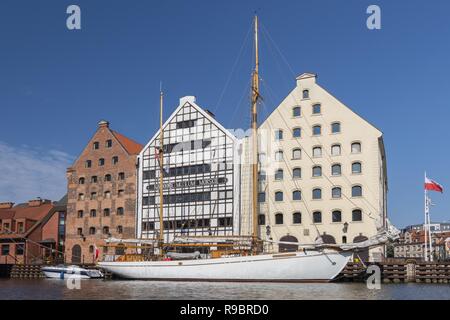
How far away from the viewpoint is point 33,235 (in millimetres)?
71562

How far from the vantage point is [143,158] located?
66188 mm

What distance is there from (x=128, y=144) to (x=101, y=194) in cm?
746

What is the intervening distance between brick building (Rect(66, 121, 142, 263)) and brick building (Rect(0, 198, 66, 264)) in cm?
339

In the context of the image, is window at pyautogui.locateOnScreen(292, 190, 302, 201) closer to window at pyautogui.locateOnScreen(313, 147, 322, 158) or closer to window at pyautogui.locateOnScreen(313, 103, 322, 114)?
window at pyautogui.locateOnScreen(313, 147, 322, 158)

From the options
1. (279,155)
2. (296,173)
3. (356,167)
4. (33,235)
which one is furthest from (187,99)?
(33,235)

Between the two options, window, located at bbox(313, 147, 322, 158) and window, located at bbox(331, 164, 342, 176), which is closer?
window, located at bbox(331, 164, 342, 176)

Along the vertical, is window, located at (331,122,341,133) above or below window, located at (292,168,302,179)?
above

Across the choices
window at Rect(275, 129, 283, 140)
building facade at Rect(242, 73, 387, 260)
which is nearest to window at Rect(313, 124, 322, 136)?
building facade at Rect(242, 73, 387, 260)

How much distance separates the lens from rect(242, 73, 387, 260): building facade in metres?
54.5

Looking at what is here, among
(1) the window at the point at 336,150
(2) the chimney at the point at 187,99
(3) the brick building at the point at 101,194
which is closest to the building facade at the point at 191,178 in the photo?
(2) the chimney at the point at 187,99

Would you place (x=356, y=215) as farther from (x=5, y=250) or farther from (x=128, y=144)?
(x=5, y=250)
